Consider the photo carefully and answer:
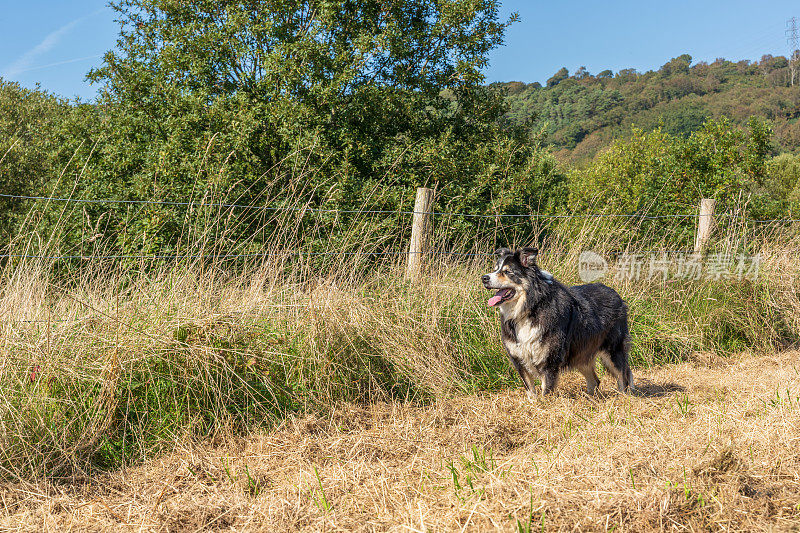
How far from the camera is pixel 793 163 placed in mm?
31609

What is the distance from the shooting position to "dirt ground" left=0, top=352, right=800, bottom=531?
2.18 metres

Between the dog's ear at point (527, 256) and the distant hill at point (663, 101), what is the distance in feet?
124

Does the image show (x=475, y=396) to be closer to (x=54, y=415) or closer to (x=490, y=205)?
(x=54, y=415)

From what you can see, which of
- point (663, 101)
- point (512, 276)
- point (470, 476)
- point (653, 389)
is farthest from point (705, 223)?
point (663, 101)

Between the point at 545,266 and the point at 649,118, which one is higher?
the point at 649,118

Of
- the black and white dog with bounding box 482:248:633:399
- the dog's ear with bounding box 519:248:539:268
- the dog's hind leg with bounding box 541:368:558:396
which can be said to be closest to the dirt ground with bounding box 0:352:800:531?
the dog's hind leg with bounding box 541:368:558:396

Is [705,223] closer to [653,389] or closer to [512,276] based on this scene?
[653,389]

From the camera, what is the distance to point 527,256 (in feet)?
13.3

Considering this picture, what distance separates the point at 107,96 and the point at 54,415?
11247 millimetres

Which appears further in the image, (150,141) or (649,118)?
(649,118)

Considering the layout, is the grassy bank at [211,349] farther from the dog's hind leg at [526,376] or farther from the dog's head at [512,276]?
the dog's head at [512,276]

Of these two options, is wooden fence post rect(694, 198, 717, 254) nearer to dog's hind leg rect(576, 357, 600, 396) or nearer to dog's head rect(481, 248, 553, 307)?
dog's hind leg rect(576, 357, 600, 396)

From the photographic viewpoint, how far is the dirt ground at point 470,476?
2.18m

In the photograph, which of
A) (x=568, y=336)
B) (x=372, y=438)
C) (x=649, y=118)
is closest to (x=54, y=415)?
(x=372, y=438)
